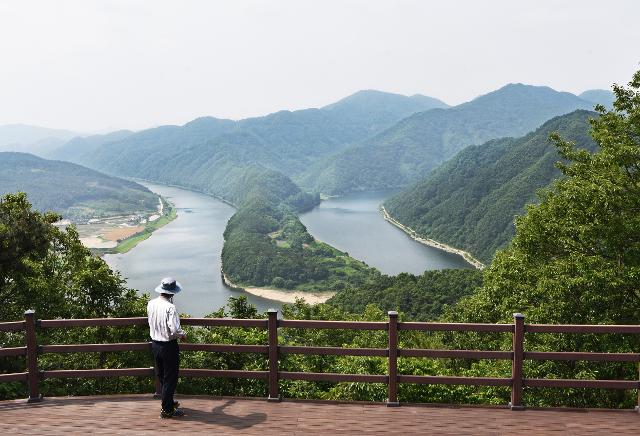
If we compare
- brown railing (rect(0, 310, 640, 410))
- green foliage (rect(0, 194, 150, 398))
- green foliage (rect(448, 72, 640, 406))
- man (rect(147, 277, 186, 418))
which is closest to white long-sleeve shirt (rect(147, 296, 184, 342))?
man (rect(147, 277, 186, 418))

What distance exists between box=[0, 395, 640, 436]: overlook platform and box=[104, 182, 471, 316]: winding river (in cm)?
8301

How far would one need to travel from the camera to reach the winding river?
104562 mm

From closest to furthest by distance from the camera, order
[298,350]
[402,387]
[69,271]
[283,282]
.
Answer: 1. [298,350]
2. [402,387]
3. [69,271]
4. [283,282]

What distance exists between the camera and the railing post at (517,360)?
6879 mm

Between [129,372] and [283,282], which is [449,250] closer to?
[283,282]

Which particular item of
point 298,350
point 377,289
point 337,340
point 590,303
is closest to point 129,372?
point 298,350

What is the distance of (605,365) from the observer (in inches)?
526

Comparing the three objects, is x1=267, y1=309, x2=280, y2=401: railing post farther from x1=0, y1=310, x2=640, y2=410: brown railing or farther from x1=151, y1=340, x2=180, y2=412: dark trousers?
x1=151, y1=340, x2=180, y2=412: dark trousers

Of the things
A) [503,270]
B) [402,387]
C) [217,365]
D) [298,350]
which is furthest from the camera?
[503,270]

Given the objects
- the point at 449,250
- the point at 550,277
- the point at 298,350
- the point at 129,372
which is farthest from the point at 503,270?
the point at 449,250

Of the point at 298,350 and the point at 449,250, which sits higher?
the point at 298,350

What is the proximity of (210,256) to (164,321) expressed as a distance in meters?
131

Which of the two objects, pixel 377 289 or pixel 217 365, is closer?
pixel 217 365

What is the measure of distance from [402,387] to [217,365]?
516 cm
